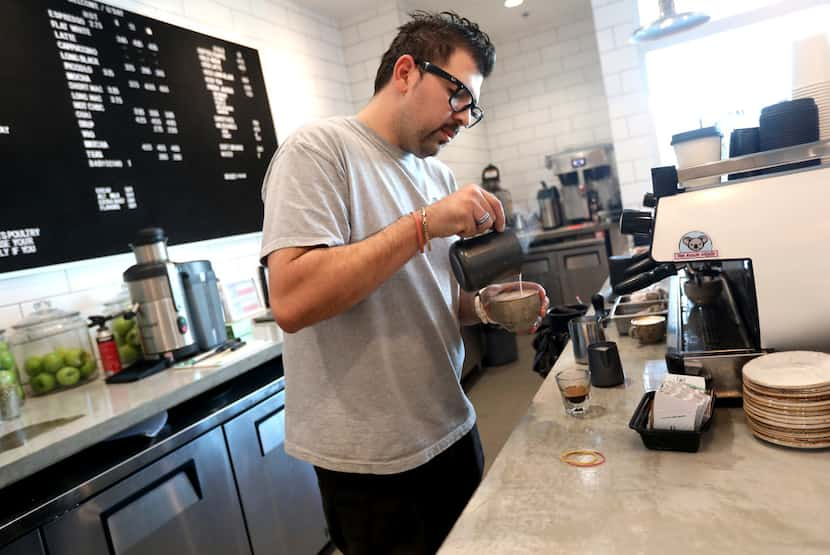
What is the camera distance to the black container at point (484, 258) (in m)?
1.02

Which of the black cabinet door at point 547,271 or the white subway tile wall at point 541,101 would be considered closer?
the black cabinet door at point 547,271

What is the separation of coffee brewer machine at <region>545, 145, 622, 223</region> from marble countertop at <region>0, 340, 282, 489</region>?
143 inches

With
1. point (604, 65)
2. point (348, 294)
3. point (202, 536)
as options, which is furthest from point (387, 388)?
point (604, 65)

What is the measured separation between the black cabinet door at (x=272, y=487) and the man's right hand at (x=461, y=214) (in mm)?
1181

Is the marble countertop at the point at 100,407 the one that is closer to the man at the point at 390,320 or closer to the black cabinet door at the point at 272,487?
the black cabinet door at the point at 272,487

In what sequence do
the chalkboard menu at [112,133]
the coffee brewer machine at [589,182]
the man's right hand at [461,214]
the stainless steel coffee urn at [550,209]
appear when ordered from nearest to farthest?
the man's right hand at [461,214] < the chalkboard menu at [112,133] < the coffee brewer machine at [589,182] < the stainless steel coffee urn at [550,209]

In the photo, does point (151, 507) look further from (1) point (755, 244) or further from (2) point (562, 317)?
(1) point (755, 244)

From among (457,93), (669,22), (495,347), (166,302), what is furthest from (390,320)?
(495,347)

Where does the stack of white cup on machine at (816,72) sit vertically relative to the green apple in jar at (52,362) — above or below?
above

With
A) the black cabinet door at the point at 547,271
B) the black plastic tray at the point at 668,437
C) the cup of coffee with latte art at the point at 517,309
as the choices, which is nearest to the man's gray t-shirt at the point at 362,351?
the cup of coffee with latte art at the point at 517,309

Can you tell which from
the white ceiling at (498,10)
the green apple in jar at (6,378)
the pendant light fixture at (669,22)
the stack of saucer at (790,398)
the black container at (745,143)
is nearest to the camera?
the stack of saucer at (790,398)

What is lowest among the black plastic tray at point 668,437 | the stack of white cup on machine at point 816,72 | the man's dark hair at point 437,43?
the black plastic tray at point 668,437

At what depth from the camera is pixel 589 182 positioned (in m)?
4.88

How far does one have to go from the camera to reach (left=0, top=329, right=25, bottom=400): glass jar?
1.64 meters
